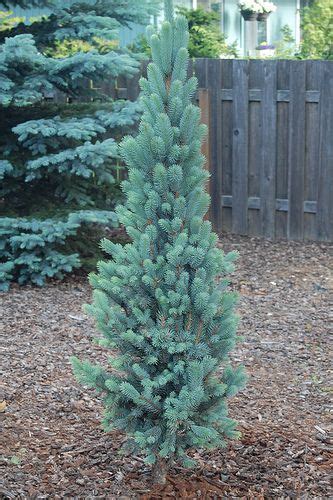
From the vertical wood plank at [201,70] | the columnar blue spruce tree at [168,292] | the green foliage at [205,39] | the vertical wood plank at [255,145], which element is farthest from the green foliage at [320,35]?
the columnar blue spruce tree at [168,292]

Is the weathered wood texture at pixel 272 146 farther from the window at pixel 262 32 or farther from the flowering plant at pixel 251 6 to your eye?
the window at pixel 262 32

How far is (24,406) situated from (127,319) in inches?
58.4

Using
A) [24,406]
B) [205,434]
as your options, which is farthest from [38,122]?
[205,434]

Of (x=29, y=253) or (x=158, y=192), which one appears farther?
(x=29, y=253)

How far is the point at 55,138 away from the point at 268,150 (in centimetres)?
280

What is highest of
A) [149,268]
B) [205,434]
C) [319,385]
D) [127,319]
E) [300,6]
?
[300,6]

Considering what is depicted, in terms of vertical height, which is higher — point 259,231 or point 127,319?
point 127,319

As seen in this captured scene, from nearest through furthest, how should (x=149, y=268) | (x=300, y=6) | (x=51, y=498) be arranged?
(x=149, y=268)
(x=51, y=498)
(x=300, y=6)

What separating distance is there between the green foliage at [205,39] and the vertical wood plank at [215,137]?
3259 mm

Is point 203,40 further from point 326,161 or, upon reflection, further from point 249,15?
point 326,161

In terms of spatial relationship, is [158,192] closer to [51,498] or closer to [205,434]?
[205,434]

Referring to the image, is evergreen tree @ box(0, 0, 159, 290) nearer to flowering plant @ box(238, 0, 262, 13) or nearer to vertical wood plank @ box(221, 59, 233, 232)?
vertical wood plank @ box(221, 59, 233, 232)

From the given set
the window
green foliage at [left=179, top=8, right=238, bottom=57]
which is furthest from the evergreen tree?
the window

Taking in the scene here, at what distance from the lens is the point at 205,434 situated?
11.2 feet
